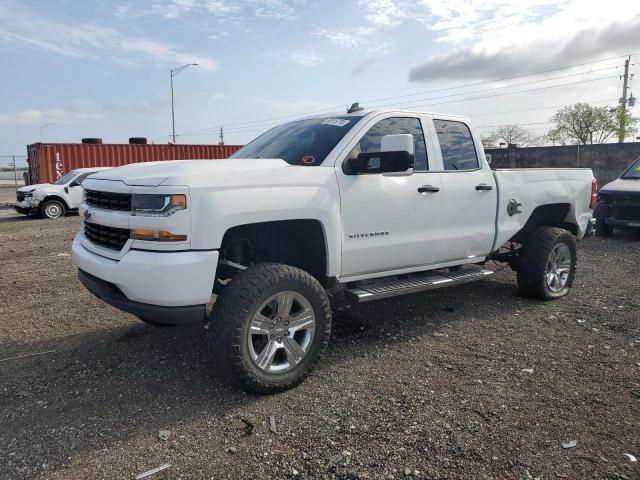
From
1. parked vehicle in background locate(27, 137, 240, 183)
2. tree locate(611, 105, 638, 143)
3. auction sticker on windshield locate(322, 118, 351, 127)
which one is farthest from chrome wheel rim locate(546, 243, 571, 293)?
tree locate(611, 105, 638, 143)

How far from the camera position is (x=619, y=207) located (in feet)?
33.8

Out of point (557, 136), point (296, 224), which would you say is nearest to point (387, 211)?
point (296, 224)

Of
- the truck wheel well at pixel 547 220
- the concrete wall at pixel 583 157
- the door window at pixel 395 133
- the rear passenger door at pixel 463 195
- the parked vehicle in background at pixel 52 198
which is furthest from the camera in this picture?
the concrete wall at pixel 583 157

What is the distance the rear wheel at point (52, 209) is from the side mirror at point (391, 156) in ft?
47.8

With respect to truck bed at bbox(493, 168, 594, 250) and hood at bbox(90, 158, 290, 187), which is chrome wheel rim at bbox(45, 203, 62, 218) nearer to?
hood at bbox(90, 158, 290, 187)

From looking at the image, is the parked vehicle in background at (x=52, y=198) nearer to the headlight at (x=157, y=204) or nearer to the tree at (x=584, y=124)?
the headlight at (x=157, y=204)

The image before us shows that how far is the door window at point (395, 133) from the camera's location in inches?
163

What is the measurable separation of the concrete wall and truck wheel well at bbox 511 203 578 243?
1158 cm

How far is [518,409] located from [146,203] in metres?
2.70

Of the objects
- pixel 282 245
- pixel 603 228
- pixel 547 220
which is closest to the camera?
pixel 282 245

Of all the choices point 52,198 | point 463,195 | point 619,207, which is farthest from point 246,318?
point 52,198

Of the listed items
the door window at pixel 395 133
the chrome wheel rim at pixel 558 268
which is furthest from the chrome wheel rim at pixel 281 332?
the chrome wheel rim at pixel 558 268

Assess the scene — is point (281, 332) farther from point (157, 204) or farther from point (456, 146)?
point (456, 146)

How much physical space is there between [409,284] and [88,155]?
19.2 meters
